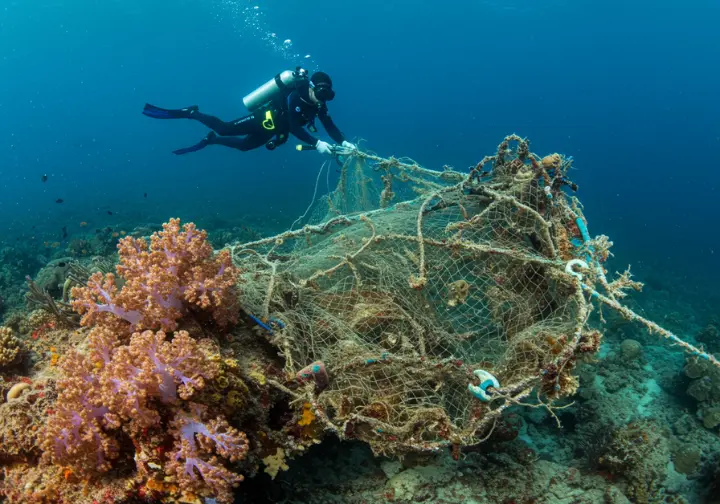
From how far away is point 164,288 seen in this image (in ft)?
9.37

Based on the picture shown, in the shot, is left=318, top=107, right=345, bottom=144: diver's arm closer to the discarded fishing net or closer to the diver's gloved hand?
the diver's gloved hand

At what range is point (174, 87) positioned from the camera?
133 metres

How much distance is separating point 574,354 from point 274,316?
8.40ft

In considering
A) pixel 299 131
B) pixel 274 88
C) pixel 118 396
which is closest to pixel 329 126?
pixel 299 131

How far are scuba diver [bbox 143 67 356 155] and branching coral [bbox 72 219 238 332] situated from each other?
4.84 m

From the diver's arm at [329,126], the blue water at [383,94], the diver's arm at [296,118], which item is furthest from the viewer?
the blue water at [383,94]

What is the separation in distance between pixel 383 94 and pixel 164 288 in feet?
426

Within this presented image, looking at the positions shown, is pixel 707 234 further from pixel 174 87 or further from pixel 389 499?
pixel 174 87

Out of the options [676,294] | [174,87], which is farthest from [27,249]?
[174,87]

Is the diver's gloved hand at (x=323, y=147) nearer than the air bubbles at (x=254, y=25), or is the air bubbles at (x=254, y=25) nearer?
the diver's gloved hand at (x=323, y=147)

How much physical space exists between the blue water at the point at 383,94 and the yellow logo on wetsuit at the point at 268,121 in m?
21.8

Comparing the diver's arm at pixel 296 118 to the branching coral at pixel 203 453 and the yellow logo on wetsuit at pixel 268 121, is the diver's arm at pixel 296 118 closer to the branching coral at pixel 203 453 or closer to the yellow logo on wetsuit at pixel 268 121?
the yellow logo on wetsuit at pixel 268 121

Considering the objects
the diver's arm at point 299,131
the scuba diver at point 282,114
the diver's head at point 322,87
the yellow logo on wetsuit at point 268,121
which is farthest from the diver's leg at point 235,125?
the diver's head at point 322,87

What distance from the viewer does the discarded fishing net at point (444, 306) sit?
9.51 feet
